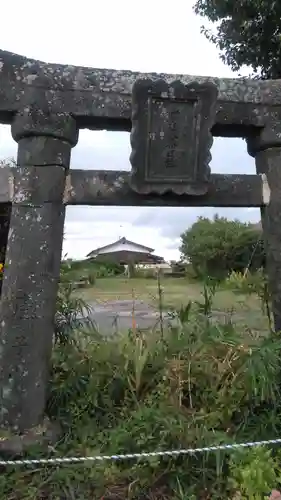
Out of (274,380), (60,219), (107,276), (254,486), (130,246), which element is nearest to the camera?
(254,486)

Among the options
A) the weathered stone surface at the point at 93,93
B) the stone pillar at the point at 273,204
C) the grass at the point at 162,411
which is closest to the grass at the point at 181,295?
the grass at the point at 162,411

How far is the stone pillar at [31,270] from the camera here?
9.65 feet

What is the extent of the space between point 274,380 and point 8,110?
2469mm

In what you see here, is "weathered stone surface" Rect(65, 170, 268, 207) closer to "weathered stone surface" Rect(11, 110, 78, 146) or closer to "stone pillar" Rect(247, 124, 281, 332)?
"stone pillar" Rect(247, 124, 281, 332)

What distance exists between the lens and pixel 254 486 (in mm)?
2480

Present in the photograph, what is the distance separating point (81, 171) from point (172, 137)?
676mm

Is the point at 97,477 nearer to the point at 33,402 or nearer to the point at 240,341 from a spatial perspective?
the point at 33,402

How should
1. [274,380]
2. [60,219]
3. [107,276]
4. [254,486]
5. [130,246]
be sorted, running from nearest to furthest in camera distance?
1. [254,486]
2. [274,380]
3. [60,219]
4. [107,276]
5. [130,246]

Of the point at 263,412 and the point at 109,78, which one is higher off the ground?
the point at 109,78

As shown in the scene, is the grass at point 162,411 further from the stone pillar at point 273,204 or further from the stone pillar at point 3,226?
the stone pillar at point 3,226

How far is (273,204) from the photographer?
11.1 ft

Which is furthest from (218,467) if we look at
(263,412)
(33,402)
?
(33,402)

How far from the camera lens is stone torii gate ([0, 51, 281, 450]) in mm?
2977

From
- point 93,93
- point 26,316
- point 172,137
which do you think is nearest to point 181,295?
point 172,137
